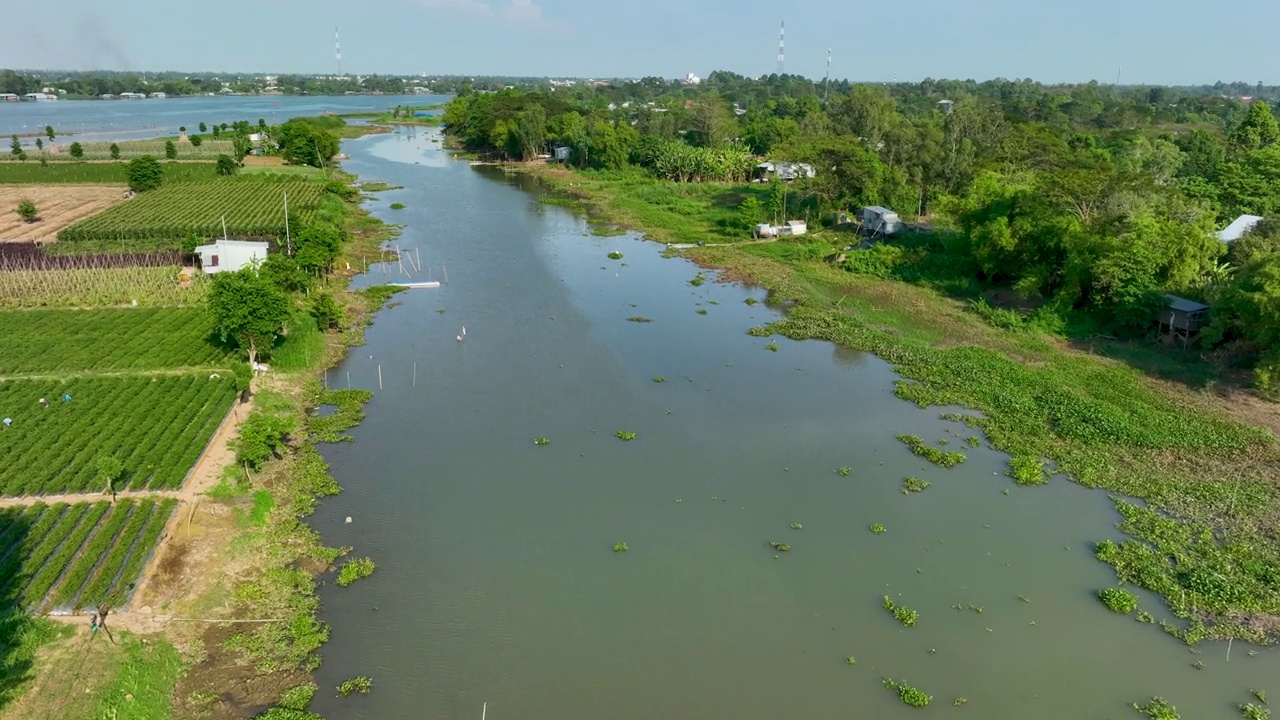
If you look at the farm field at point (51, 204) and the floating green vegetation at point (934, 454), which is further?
the farm field at point (51, 204)

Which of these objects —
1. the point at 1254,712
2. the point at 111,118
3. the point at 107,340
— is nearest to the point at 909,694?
the point at 1254,712

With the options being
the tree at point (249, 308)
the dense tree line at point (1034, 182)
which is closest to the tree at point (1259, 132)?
the dense tree line at point (1034, 182)

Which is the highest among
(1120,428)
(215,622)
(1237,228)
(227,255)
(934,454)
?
(1237,228)

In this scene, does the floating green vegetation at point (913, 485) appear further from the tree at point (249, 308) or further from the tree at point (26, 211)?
the tree at point (26, 211)

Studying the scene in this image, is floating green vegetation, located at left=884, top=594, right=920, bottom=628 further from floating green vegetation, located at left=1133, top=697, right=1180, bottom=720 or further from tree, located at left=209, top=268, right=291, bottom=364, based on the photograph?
tree, located at left=209, top=268, right=291, bottom=364

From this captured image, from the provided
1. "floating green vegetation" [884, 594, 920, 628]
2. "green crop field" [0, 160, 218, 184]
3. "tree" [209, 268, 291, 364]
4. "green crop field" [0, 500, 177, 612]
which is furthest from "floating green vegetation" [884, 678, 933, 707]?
"green crop field" [0, 160, 218, 184]

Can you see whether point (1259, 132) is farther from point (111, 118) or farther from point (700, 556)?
point (111, 118)
